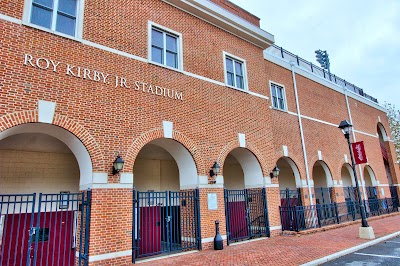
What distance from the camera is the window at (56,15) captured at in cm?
855

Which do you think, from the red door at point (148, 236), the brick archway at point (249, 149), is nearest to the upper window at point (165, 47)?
the brick archway at point (249, 149)

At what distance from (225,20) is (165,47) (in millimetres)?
3889

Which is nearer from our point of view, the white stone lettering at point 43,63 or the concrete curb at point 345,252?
the white stone lettering at point 43,63

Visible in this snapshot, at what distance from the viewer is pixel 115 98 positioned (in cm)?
938

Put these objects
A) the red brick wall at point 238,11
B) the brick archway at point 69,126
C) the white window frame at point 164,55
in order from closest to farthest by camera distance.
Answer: the brick archway at point 69,126, the white window frame at point 164,55, the red brick wall at point 238,11

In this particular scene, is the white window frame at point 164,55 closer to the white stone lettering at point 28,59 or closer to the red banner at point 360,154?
the white stone lettering at point 28,59

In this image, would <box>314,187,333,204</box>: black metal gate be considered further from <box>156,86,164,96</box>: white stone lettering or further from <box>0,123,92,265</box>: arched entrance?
<box>0,123,92,265</box>: arched entrance

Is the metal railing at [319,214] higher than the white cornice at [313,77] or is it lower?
lower

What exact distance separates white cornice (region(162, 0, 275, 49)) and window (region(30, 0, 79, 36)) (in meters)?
4.07

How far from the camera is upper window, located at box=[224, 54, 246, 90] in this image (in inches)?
538

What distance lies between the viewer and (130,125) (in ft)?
31.2

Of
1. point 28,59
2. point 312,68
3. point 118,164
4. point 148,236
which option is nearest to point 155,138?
point 118,164

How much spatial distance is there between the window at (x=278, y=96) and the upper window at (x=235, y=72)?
4140 millimetres

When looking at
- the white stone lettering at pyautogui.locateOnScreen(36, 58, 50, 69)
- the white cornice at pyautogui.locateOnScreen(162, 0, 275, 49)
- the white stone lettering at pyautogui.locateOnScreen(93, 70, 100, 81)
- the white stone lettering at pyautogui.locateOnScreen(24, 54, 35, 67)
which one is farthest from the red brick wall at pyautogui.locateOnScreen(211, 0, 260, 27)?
the white stone lettering at pyautogui.locateOnScreen(24, 54, 35, 67)
